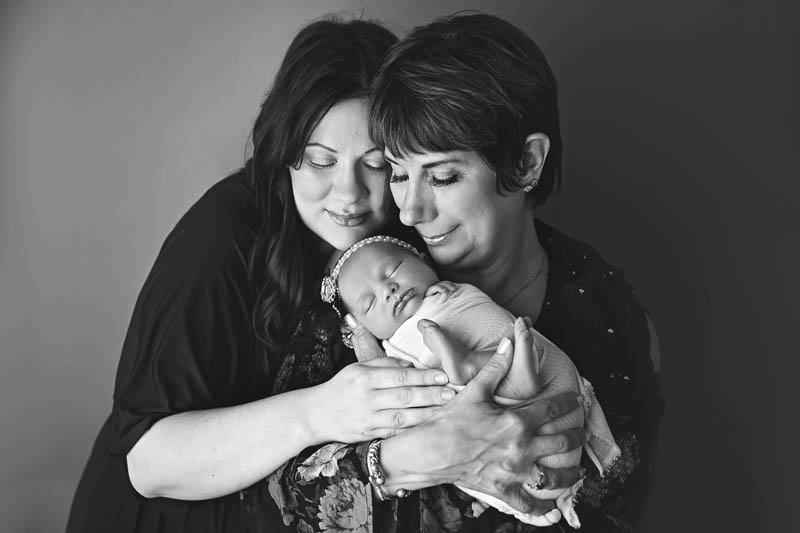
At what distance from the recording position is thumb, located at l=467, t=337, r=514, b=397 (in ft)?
5.79

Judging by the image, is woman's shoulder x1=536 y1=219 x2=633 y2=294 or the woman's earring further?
woman's shoulder x1=536 y1=219 x2=633 y2=294

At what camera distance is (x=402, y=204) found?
207cm

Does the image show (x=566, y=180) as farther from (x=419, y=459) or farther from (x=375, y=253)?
(x=419, y=459)

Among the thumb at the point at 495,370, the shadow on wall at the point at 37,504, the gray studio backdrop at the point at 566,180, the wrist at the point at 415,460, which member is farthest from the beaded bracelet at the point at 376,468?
the shadow on wall at the point at 37,504

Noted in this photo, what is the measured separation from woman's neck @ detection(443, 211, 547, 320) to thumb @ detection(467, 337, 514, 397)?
492 mm

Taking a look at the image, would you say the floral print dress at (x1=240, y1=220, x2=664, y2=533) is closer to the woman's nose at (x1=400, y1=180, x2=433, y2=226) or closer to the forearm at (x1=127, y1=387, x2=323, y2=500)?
the forearm at (x1=127, y1=387, x2=323, y2=500)

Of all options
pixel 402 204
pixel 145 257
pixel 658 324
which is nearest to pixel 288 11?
pixel 145 257

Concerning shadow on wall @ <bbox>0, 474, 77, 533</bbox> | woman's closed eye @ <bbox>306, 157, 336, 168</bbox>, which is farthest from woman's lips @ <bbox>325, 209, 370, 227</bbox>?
shadow on wall @ <bbox>0, 474, 77, 533</bbox>

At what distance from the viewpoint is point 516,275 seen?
2.32 m

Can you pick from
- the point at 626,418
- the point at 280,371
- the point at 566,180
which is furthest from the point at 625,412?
the point at 566,180

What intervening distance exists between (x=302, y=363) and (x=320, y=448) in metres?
0.28

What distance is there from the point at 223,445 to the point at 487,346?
59cm

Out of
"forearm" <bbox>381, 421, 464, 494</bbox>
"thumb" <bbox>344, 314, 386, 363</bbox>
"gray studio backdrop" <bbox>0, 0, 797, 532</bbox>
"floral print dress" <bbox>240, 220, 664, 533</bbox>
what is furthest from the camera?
"gray studio backdrop" <bbox>0, 0, 797, 532</bbox>

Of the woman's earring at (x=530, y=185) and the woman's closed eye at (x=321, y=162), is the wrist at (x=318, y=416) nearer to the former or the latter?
the woman's closed eye at (x=321, y=162)
